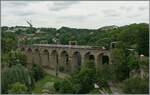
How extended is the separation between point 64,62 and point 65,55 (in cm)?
33

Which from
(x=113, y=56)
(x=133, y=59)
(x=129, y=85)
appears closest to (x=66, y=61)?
(x=113, y=56)

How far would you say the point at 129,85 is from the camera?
736 centimetres

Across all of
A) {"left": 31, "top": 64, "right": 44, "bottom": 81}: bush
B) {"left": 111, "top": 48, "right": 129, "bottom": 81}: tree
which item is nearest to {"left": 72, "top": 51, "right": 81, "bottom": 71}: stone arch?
{"left": 31, "top": 64, "right": 44, "bottom": 81}: bush

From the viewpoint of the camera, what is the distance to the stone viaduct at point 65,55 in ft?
43.3

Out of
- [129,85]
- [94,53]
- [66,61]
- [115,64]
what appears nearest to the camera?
[129,85]

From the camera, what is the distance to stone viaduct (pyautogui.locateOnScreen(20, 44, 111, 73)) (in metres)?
13.2

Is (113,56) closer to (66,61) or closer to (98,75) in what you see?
(98,75)

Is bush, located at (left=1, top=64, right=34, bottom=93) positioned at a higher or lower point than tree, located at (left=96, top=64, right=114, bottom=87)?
higher

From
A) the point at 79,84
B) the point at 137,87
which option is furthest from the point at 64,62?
the point at 137,87

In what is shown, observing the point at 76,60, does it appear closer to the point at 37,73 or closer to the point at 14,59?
the point at 37,73

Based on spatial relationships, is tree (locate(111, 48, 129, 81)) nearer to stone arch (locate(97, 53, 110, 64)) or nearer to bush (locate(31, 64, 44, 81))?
stone arch (locate(97, 53, 110, 64))

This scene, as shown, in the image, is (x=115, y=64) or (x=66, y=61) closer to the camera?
(x=115, y=64)

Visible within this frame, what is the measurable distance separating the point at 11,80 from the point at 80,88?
5.68 feet

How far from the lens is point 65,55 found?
1633cm
